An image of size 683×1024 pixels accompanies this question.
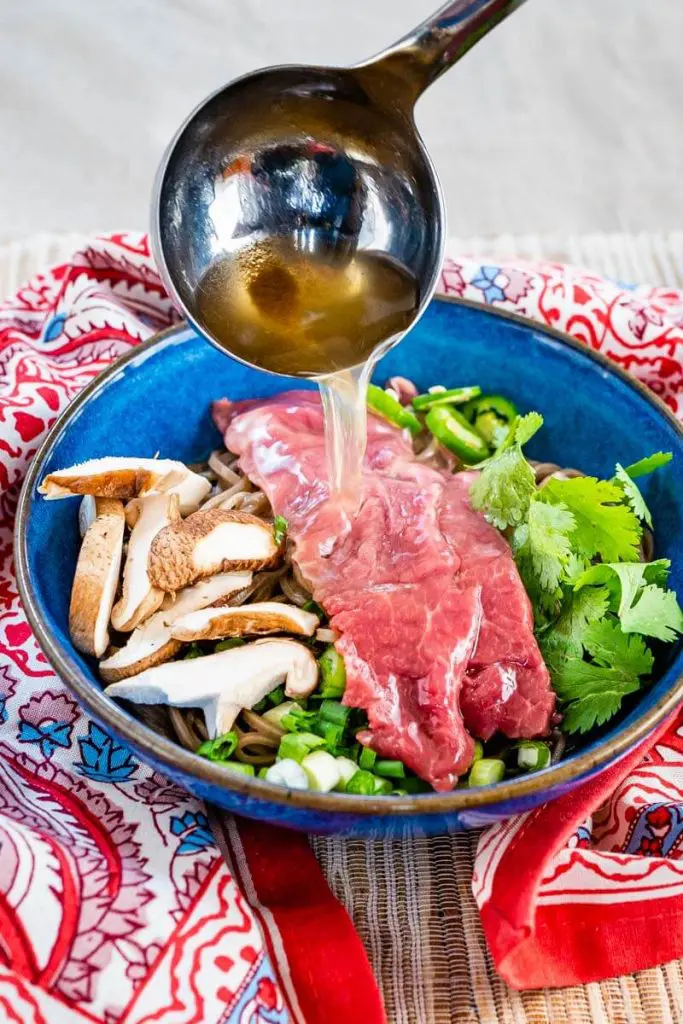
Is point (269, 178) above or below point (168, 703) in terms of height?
above

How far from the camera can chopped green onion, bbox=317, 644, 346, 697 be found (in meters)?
3.03

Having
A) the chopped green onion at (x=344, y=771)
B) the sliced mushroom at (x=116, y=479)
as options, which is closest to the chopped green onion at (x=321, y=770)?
the chopped green onion at (x=344, y=771)

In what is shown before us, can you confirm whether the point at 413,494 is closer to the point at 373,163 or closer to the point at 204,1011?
the point at 373,163

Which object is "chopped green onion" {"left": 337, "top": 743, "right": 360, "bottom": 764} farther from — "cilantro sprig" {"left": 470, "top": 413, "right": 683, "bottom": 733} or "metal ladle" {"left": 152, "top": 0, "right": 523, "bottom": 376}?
"metal ladle" {"left": 152, "top": 0, "right": 523, "bottom": 376}

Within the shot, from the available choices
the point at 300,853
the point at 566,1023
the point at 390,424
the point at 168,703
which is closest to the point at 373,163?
the point at 390,424

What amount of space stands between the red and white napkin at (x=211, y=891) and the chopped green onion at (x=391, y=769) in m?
0.32

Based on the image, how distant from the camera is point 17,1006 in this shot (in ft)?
8.16

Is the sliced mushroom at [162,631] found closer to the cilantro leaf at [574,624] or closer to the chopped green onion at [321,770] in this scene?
the chopped green onion at [321,770]

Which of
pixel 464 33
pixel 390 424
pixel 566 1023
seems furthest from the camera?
pixel 390 424

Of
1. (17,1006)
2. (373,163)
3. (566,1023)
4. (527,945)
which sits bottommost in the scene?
(566,1023)

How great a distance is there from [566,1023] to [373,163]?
2.52 m

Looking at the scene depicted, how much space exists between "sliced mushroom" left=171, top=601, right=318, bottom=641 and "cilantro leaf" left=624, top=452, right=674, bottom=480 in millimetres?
1248

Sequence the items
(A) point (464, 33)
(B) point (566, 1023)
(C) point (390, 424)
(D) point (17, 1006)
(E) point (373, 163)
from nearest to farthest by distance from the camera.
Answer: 1. (D) point (17, 1006)
2. (B) point (566, 1023)
3. (A) point (464, 33)
4. (E) point (373, 163)
5. (C) point (390, 424)

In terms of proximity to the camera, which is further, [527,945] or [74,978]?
[527,945]
